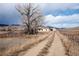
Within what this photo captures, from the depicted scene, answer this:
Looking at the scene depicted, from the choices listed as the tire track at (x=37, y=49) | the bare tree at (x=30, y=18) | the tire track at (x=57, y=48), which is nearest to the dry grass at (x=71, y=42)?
the tire track at (x=57, y=48)

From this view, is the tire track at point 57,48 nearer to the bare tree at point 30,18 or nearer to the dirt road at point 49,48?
the dirt road at point 49,48

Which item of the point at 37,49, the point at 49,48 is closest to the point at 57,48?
the point at 49,48

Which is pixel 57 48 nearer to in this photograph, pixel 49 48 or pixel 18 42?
pixel 49 48

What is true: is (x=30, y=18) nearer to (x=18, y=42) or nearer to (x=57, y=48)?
(x=18, y=42)

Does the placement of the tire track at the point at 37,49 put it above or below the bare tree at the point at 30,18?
below

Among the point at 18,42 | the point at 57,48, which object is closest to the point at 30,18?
the point at 18,42

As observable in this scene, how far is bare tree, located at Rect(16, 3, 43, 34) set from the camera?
1.62 metres

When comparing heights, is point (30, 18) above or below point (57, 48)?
above

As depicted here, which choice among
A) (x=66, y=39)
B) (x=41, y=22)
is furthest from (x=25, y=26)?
(x=66, y=39)

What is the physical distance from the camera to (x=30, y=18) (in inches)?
64.3

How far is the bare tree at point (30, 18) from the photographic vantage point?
5.32ft

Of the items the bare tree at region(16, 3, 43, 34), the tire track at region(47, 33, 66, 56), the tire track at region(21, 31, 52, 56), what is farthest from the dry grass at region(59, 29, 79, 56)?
the bare tree at region(16, 3, 43, 34)

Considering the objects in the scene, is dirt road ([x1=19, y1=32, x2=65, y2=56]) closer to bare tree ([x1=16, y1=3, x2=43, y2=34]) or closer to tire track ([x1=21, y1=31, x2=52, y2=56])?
tire track ([x1=21, y1=31, x2=52, y2=56])

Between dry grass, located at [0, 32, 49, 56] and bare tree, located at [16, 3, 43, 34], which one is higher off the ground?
bare tree, located at [16, 3, 43, 34]
